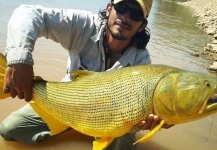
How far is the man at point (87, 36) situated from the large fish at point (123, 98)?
62 centimetres

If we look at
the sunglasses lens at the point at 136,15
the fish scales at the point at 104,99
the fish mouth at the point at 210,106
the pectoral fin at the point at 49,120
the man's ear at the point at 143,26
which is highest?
the sunglasses lens at the point at 136,15

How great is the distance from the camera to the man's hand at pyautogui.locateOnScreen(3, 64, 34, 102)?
2.79 meters

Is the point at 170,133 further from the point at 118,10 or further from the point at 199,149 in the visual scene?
the point at 118,10

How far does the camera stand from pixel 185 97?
8.42 feet

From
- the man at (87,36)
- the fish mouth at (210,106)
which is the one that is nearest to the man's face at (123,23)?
the man at (87,36)

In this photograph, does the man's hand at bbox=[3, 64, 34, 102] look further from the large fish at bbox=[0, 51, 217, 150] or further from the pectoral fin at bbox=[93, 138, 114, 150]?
the pectoral fin at bbox=[93, 138, 114, 150]

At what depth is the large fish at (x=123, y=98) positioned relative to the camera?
8.46 ft

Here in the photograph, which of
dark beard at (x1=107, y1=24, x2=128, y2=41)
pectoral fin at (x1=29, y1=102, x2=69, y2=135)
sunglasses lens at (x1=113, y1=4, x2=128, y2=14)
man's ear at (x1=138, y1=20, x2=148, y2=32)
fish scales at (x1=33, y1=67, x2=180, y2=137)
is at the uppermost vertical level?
sunglasses lens at (x1=113, y1=4, x2=128, y2=14)

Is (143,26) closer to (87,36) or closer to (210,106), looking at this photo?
A: (87,36)

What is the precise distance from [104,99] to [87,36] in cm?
133

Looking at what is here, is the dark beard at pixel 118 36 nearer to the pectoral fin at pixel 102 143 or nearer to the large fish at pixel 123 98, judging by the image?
the large fish at pixel 123 98

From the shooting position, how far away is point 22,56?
288 centimetres

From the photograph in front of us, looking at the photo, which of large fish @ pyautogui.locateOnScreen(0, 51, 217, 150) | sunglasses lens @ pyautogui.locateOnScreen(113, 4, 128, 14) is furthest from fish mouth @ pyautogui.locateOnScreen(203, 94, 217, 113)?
sunglasses lens @ pyautogui.locateOnScreen(113, 4, 128, 14)

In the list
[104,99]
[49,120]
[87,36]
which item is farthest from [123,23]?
[49,120]
